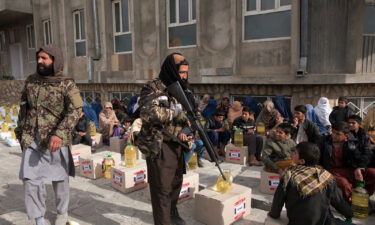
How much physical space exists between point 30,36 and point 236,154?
53.9 ft

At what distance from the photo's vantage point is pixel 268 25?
711 cm

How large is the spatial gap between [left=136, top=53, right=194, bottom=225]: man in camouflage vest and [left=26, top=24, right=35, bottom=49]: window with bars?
55.9 ft

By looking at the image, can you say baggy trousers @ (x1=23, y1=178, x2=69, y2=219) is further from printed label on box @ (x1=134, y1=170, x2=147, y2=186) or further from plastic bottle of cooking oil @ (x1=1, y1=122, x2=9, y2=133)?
plastic bottle of cooking oil @ (x1=1, y1=122, x2=9, y2=133)

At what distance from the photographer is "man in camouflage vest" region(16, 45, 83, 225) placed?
8.68 ft

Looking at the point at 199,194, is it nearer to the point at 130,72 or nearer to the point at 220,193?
the point at 220,193

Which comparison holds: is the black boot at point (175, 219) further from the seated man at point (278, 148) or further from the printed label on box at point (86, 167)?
the printed label on box at point (86, 167)

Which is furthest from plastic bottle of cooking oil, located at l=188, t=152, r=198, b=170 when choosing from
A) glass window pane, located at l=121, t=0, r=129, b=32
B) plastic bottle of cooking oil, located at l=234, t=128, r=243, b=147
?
glass window pane, located at l=121, t=0, r=129, b=32

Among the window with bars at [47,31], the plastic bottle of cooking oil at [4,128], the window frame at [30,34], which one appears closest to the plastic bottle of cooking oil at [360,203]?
the plastic bottle of cooking oil at [4,128]

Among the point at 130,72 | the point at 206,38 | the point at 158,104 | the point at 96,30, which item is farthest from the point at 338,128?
the point at 96,30

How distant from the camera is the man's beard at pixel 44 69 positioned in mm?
2664

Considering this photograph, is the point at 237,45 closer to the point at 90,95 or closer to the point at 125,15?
the point at 125,15

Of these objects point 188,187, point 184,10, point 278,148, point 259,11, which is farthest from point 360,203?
point 184,10

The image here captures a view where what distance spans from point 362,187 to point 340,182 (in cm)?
24

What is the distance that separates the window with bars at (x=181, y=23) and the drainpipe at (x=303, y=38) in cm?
333
